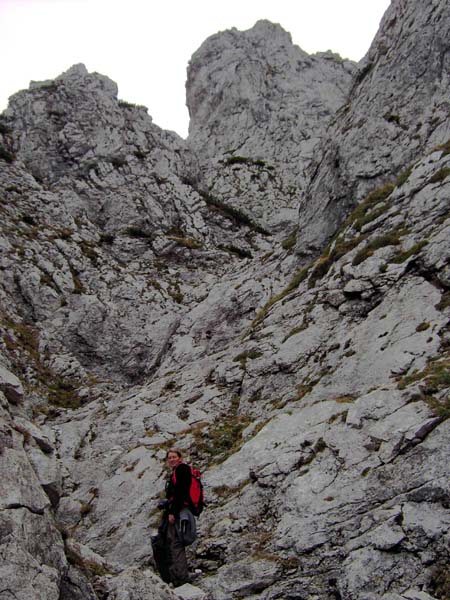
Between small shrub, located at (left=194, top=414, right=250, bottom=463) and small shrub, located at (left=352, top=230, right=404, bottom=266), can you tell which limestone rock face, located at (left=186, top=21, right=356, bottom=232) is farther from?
small shrub, located at (left=194, top=414, right=250, bottom=463)

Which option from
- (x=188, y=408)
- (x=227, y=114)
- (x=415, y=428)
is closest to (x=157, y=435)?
(x=188, y=408)

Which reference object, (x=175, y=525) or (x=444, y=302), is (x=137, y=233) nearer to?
(x=444, y=302)

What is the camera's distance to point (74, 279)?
34406 millimetres

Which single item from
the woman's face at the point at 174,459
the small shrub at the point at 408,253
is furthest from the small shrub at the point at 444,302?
the woman's face at the point at 174,459

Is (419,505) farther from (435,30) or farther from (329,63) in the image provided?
(329,63)

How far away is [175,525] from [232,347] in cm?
1352

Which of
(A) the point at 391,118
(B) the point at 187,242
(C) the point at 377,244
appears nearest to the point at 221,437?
(C) the point at 377,244

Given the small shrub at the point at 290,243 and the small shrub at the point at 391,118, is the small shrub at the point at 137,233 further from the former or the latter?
the small shrub at the point at 391,118

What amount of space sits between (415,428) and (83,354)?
2233cm

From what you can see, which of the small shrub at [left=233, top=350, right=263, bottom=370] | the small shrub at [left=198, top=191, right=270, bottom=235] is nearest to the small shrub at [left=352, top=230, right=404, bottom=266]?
the small shrub at [left=233, top=350, right=263, bottom=370]

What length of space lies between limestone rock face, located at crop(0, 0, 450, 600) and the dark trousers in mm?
387

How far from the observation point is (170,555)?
1144cm

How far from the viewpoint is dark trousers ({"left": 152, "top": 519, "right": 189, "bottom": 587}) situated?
11.3m

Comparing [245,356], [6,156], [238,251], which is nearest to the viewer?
[245,356]
